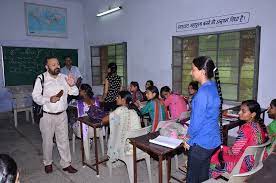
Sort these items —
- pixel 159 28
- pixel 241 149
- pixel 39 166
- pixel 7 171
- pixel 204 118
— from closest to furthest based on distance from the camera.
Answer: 1. pixel 7 171
2. pixel 204 118
3. pixel 241 149
4. pixel 39 166
5. pixel 159 28

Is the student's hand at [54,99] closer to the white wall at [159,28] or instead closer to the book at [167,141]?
the book at [167,141]

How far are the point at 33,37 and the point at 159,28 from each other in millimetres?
4069

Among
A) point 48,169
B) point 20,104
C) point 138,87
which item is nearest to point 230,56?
point 138,87

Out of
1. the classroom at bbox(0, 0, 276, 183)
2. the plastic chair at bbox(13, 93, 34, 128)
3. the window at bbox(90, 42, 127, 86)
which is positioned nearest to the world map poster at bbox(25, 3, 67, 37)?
the classroom at bbox(0, 0, 276, 183)

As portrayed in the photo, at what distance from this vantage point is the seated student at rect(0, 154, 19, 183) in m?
0.96

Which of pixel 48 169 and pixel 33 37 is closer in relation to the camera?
pixel 48 169

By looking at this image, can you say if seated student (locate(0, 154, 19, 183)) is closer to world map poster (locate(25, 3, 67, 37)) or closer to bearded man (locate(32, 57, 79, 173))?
bearded man (locate(32, 57, 79, 173))

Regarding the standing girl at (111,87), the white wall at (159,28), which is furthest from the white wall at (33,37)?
the standing girl at (111,87)

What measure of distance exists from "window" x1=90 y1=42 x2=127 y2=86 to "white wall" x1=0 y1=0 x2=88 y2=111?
1.64 ft

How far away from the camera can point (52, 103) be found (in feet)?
Result: 9.88

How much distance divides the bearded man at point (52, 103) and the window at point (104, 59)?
12.6ft

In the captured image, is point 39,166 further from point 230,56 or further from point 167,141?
point 230,56

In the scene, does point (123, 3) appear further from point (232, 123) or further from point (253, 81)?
point (232, 123)

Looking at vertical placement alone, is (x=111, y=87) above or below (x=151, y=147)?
above
